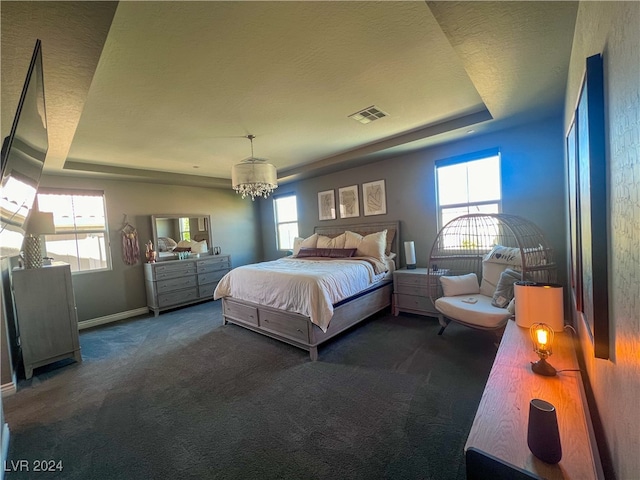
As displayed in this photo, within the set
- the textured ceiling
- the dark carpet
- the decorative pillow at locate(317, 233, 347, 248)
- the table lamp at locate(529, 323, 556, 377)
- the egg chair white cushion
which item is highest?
the textured ceiling

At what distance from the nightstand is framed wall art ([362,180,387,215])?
1278 millimetres

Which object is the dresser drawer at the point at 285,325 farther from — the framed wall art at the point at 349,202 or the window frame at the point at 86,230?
the window frame at the point at 86,230

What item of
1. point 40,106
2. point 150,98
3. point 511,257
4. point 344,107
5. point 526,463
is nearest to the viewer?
point 526,463

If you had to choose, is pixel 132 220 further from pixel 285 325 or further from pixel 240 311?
pixel 285 325

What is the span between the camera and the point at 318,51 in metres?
1.84

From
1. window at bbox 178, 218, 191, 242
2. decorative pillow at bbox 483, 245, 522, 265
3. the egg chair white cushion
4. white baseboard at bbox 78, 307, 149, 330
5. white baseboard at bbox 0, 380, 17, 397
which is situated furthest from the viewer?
window at bbox 178, 218, 191, 242

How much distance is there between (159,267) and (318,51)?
4.49 m

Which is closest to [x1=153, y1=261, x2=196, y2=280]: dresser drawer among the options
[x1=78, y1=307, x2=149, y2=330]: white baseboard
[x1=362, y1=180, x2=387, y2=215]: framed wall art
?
[x1=78, y1=307, x2=149, y2=330]: white baseboard

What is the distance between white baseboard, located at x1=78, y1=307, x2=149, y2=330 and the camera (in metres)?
4.26

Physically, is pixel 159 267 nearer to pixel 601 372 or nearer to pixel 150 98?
pixel 150 98

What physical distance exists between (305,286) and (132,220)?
3966 millimetres

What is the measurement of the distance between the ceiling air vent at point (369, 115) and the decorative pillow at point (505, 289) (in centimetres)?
217

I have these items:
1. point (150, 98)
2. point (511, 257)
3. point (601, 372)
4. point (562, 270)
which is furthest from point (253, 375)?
point (562, 270)

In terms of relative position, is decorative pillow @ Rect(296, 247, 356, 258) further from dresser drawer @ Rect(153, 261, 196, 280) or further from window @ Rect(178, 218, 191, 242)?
window @ Rect(178, 218, 191, 242)
